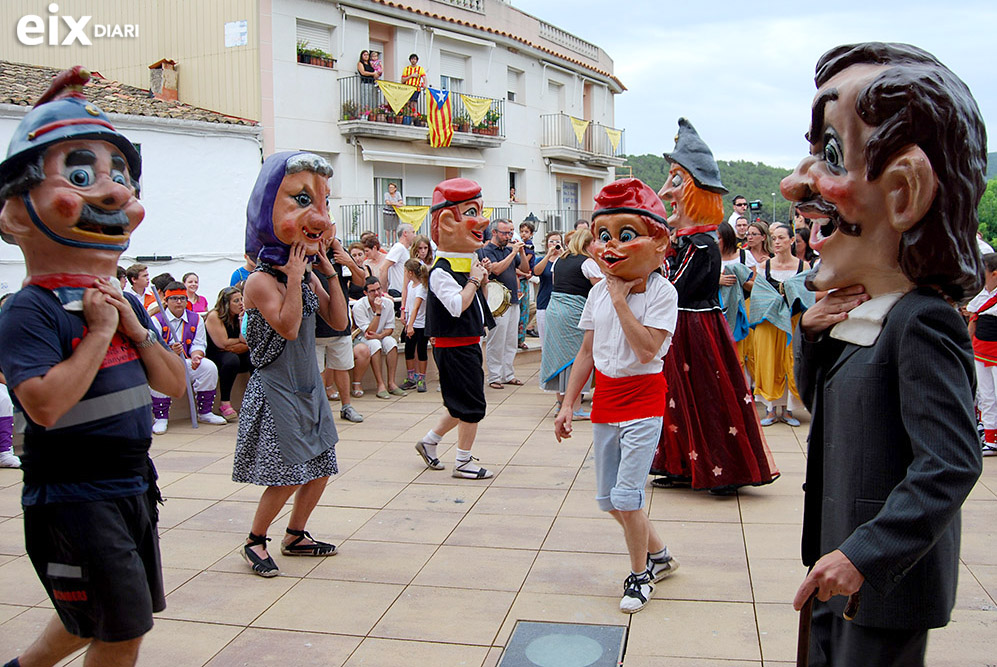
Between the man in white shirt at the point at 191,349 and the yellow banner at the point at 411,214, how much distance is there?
35.4 ft

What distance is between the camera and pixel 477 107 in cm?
2211

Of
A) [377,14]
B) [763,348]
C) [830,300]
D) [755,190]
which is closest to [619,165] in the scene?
[755,190]

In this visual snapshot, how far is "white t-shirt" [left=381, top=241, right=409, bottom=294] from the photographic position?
11672 millimetres

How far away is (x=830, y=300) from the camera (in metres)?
2.42

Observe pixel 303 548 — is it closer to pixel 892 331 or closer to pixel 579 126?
pixel 892 331

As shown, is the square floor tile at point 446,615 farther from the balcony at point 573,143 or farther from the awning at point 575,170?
the awning at point 575,170

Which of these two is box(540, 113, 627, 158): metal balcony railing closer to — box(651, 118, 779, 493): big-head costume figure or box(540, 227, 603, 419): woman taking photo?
box(540, 227, 603, 419): woman taking photo

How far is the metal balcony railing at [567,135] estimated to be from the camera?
26219 millimetres

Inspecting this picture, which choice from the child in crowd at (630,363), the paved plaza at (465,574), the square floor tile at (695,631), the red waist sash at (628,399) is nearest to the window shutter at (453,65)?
the paved plaza at (465,574)

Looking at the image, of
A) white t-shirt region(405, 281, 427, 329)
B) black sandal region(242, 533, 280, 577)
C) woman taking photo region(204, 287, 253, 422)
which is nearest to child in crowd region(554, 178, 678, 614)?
black sandal region(242, 533, 280, 577)

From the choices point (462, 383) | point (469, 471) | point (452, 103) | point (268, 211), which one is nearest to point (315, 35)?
point (452, 103)

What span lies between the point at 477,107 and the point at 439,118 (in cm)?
161

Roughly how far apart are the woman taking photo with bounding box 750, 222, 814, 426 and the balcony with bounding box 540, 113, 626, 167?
18112 millimetres

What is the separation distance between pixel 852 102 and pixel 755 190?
29061 millimetres
